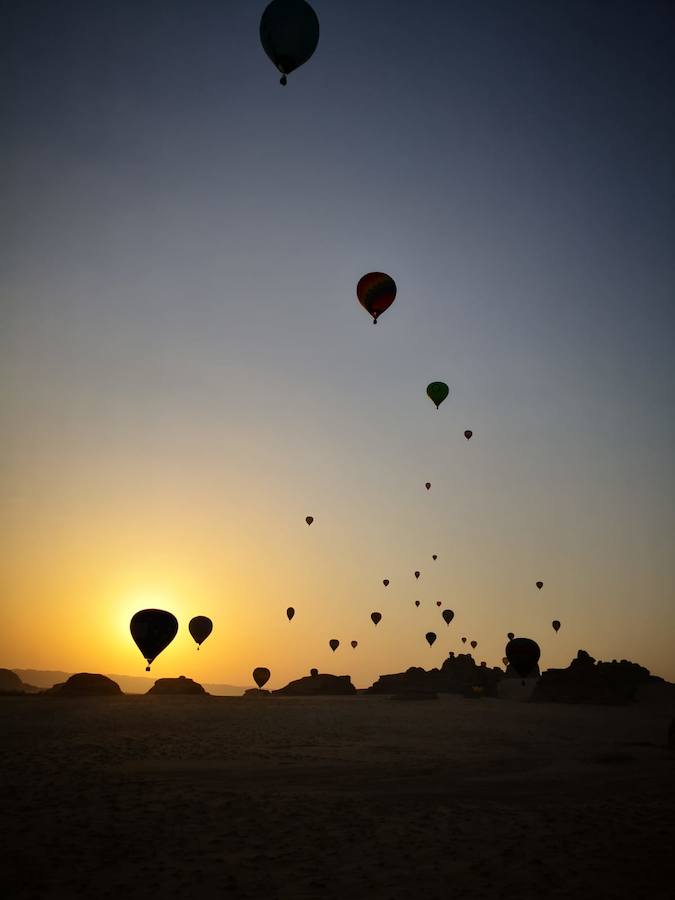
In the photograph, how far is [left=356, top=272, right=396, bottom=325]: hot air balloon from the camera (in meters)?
30.8

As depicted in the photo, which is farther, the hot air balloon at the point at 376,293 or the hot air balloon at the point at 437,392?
the hot air balloon at the point at 437,392

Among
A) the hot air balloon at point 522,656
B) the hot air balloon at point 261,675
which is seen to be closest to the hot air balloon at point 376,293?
the hot air balloon at point 522,656

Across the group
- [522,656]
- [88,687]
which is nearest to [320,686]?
[88,687]

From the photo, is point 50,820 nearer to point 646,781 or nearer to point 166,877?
point 166,877

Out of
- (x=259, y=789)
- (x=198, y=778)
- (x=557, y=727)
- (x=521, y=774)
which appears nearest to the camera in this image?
(x=259, y=789)

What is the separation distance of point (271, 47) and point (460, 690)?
60.2 m

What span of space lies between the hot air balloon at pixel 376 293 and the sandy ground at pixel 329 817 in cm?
2028

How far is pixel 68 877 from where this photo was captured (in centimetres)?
795

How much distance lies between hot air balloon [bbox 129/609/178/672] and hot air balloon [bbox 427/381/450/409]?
2117 centimetres

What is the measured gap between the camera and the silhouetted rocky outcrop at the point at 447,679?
209 ft

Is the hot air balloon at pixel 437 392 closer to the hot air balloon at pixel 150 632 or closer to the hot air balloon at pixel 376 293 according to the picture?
the hot air balloon at pixel 376 293

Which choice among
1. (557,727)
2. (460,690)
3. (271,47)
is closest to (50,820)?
(271,47)

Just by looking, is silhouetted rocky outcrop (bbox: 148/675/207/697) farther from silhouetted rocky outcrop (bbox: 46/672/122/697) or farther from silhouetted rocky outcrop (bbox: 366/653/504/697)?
silhouetted rocky outcrop (bbox: 366/653/504/697)

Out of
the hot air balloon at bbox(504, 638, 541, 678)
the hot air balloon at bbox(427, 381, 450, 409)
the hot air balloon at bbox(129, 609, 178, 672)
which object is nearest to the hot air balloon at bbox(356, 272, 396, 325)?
the hot air balloon at bbox(427, 381, 450, 409)
